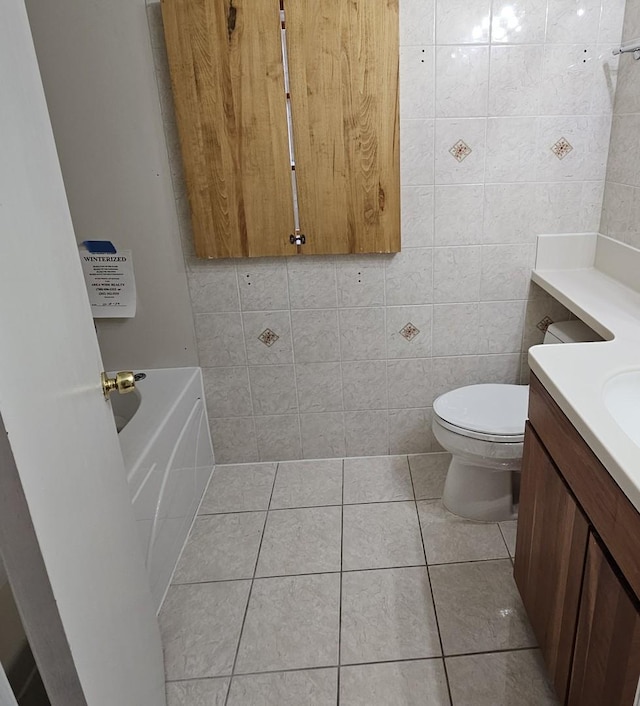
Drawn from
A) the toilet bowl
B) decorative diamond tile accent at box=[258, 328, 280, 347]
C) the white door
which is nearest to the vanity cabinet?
the toilet bowl

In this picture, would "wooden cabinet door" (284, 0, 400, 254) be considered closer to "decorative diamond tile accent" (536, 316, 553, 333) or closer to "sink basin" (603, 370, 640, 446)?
"decorative diamond tile accent" (536, 316, 553, 333)

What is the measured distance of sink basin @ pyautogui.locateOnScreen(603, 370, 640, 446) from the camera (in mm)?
1137

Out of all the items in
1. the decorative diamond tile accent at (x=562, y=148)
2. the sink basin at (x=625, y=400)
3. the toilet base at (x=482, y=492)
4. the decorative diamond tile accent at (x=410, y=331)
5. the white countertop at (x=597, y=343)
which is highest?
the decorative diamond tile accent at (x=562, y=148)

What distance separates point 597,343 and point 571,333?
1.91 feet

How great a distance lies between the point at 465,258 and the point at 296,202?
0.67 meters

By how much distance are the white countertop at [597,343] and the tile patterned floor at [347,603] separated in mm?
790

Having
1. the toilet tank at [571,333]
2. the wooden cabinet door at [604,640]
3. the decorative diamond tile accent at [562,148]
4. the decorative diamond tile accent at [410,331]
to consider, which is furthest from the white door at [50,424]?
the decorative diamond tile accent at [562,148]

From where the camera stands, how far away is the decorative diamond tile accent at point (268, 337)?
217 cm

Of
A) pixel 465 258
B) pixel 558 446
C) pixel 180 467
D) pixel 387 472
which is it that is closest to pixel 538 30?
pixel 465 258

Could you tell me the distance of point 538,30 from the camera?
1796 millimetres

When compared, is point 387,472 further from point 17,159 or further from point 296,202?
point 17,159

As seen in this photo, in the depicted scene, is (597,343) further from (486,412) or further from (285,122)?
(285,122)

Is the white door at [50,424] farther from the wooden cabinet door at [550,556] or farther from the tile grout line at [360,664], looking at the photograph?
the wooden cabinet door at [550,556]

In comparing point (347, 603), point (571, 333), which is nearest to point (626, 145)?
point (571, 333)
